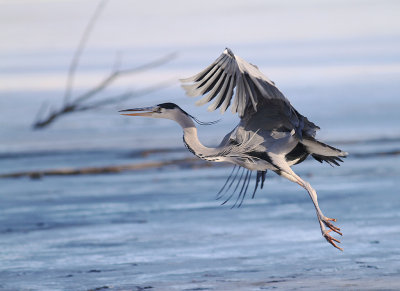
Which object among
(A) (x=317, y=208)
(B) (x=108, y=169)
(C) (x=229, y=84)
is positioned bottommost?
(B) (x=108, y=169)

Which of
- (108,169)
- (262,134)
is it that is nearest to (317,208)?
(262,134)

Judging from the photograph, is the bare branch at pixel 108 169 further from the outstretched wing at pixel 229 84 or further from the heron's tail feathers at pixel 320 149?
the outstretched wing at pixel 229 84

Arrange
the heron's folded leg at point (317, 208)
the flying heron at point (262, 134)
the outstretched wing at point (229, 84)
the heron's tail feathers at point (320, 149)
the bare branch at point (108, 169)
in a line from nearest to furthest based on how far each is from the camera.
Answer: the outstretched wing at point (229, 84), the flying heron at point (262, 134), the heron's folded leg at point (317, 208), the heron's tail feathers at point (320, 149), the bare branch at point (108, 169)

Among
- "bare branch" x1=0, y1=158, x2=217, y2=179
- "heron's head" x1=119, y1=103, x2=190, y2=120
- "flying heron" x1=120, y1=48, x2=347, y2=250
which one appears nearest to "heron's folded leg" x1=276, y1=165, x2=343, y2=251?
"flying heron" x1=120, y1=48, x2=347, y2=250

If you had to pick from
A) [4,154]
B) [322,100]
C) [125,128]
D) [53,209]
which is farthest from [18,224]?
[322,100]

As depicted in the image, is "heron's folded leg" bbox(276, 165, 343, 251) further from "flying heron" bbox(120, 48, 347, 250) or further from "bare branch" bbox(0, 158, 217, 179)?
"bare branch" bbox(0, 158, 217, 179)

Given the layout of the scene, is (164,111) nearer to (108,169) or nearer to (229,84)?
(229,84)

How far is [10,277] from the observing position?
9047 millimetres

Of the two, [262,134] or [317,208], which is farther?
[262,134]

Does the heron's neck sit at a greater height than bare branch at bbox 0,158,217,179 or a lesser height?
greater

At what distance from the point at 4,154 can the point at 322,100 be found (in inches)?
1230

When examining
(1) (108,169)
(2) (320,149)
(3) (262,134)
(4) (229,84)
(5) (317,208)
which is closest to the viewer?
(4) (229,84)

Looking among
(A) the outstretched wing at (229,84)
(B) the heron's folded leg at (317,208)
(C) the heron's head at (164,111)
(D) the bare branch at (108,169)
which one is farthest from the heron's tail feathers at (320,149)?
(D) the bare branch at (108,169)

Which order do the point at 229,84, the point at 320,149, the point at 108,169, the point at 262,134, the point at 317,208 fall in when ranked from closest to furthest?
the point at 229,84 < the point at 317,208 < the point at 262,134 < the point at 320,149 < the point at 108,169
